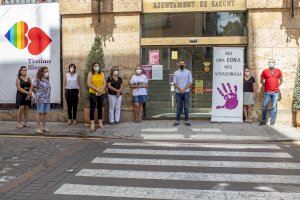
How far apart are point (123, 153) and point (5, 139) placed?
11.7ft

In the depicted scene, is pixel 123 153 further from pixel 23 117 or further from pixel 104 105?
pixel 23 117

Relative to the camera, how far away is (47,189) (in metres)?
6.73

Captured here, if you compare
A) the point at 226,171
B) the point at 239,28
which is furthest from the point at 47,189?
the point at 239,28

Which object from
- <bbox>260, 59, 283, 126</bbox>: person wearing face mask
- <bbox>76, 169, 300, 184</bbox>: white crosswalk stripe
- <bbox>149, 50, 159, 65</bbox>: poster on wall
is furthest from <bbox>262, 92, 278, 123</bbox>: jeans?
<bbox>76, 169, 300, 184</bbox>: white crosswalk stripe

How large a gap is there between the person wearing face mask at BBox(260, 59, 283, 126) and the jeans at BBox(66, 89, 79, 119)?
5.51 m

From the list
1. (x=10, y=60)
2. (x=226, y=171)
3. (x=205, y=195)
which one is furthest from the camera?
(x=10, y=60)

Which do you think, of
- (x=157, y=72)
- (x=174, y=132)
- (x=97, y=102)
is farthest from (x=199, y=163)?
(x=157, y=72)

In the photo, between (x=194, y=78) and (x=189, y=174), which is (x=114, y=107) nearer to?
(x=194, y=78)

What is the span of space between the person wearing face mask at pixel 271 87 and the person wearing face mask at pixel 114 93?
421 centimetres

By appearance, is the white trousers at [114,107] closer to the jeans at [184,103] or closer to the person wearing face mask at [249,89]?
the jeans at [184,103]

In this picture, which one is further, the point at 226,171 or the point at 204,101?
the point at 204,101

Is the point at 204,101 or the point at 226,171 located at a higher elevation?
the point at 204,101

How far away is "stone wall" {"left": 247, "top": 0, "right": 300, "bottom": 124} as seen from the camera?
13.7 meters

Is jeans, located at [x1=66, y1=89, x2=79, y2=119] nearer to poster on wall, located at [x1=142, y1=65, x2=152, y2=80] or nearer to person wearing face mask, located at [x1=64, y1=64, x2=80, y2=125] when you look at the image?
person wearing face mask, located at [x1=64, y1=64, x2=80, y2=125]
